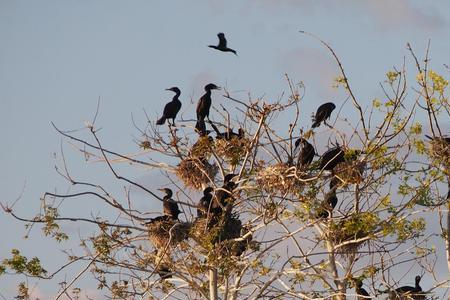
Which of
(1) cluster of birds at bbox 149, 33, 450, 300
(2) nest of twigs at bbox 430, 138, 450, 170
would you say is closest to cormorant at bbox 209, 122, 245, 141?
(1) cluster of birds at bbox 149, 33, 450, 300

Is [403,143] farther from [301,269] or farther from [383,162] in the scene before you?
[301,269]

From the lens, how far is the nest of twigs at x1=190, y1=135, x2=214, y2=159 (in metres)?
21.8

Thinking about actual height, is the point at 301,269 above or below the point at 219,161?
below

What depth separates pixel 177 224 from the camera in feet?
71.6

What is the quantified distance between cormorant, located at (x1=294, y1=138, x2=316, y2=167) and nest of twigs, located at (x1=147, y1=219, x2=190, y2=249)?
2.72 meters

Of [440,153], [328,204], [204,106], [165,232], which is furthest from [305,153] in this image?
[204,106]

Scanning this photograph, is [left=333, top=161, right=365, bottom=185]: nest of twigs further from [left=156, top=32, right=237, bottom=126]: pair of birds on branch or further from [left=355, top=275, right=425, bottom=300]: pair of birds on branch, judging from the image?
[left=156, top=32, right=237, bottom=126]: pair of birds on branch

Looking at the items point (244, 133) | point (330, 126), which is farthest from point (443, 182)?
point (244, 133)

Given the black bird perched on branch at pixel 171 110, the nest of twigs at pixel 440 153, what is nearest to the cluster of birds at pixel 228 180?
the black bird perched on branch at pixel 171 110

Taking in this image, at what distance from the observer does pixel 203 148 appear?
22359mm

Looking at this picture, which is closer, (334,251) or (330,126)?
(330,126)

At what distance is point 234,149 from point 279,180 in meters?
1.75

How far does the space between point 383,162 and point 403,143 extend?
579 millimetres

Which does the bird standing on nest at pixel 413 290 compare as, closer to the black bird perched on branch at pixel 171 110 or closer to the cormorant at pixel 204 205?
the cormorant at pixel 204 205
